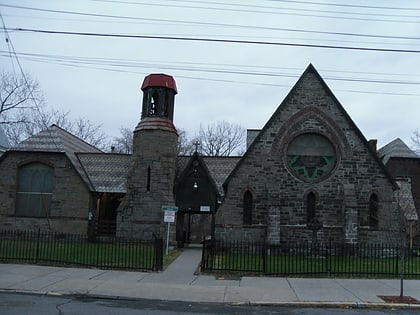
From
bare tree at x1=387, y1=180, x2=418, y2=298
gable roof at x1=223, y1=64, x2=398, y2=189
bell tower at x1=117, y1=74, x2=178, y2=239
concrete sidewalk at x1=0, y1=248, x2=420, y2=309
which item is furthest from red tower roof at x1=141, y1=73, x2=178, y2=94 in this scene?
concrete sidewalk at x1=0, y1=248, x2=420, y2=309

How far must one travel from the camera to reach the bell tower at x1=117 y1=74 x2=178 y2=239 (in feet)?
89.3

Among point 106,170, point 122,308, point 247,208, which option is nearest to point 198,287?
point 122,308

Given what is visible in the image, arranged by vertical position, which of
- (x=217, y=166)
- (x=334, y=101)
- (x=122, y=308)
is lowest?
(x=122, y=308)

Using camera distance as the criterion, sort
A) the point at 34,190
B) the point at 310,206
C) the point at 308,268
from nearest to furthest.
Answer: the point at 308,268
the point at 310,206
the point at 34,190

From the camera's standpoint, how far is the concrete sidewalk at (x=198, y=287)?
484 inches

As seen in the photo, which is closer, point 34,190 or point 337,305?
point 337,305

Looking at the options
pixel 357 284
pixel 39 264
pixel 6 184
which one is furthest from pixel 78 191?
pixel 357 284

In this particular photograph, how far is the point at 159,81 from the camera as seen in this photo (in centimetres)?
2891

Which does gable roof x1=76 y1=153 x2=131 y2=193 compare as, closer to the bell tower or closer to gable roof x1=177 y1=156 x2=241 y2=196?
the bell tower

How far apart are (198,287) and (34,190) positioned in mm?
18721

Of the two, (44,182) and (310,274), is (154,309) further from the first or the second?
(44,182)

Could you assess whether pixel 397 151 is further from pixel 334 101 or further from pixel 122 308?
pixel 122 308

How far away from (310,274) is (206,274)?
11.7 feet

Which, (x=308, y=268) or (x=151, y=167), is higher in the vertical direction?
(x=151, y=167)
